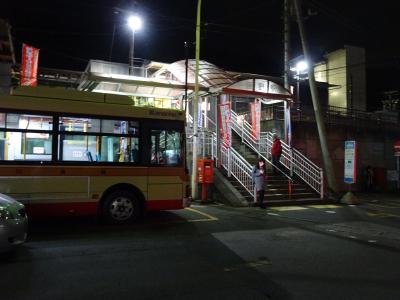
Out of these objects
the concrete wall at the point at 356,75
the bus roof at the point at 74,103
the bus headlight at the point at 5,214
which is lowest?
the bus headlight at the point at 5,214

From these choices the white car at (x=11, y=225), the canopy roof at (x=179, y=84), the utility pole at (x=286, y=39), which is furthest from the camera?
the utility pole at (x=286, y=39)

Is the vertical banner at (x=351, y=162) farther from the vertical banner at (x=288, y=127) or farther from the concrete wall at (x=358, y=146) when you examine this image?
the concrete wall at (x=358, y=146)

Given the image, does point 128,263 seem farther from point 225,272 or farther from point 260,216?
point 260,216

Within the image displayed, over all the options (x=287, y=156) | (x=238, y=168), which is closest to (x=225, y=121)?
(x=238, y=168)

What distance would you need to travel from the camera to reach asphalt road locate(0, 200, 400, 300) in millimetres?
5219

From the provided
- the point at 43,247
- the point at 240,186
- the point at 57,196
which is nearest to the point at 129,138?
the point at 57,196

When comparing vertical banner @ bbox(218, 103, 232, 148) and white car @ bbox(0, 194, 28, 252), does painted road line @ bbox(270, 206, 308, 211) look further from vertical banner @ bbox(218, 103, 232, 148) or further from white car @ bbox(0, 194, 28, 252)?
white car @ bbox(0, 194, 28, 252)

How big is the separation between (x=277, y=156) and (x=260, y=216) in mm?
6093

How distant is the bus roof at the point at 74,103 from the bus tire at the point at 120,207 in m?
2.09

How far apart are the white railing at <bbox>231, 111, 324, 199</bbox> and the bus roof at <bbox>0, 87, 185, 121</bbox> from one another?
9198 mm

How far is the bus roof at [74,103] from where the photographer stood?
29.5 ft

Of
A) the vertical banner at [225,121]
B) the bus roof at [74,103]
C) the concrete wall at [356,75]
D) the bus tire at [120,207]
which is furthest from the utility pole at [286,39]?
the concrete wall at [356,75]

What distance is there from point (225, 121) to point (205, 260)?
10.3m

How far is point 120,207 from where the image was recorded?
9906 millimetres
